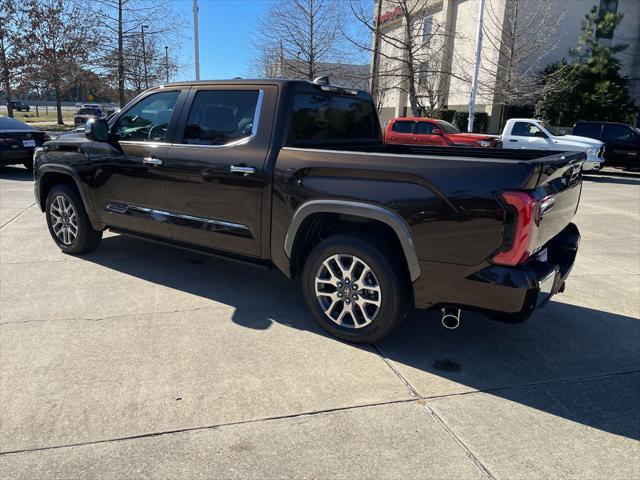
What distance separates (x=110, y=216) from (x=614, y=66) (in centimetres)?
2981

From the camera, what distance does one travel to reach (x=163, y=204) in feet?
15.5

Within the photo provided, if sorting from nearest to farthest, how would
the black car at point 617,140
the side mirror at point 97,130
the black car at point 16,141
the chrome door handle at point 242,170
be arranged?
the chrome door handle at point 242,170 → the side mirror at point 97,130 → the black car at point 16,141 → the black car at point 617,140

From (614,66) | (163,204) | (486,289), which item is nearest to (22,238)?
(163,204)

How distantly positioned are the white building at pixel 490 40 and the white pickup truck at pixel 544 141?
10320 mm

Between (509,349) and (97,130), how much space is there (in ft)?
13.7

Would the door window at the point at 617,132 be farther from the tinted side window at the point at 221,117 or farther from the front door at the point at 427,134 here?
the tinted side window at the point at 221,117

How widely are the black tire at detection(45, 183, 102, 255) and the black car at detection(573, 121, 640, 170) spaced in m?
17.4

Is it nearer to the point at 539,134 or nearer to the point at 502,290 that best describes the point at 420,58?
the point at 539,134

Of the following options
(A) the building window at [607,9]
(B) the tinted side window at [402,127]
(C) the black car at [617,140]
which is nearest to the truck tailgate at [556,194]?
(B) the tinted side window at [402,127]

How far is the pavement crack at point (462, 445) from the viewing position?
2463 millimetres

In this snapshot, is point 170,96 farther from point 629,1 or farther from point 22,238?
point 629,1

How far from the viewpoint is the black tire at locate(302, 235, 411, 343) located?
346cm

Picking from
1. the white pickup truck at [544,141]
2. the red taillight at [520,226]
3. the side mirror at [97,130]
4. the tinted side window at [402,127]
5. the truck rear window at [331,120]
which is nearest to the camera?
the red taillight at [520,226]

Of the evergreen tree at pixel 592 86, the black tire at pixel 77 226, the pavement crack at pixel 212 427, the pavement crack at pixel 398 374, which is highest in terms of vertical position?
the evergreen tree at pixel 592 86
